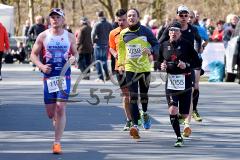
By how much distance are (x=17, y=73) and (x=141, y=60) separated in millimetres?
19685

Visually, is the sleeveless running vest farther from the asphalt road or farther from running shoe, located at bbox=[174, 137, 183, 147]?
running shoe, located at bbox=[174, 137, 183, 147]

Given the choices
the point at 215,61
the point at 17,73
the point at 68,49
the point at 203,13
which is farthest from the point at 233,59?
the point at 203,13

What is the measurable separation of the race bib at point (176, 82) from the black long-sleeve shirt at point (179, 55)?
75 millimetres

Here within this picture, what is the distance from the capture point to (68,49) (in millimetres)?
13484

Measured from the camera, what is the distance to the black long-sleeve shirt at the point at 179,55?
14188mm

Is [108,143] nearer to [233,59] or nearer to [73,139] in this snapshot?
[73,139]

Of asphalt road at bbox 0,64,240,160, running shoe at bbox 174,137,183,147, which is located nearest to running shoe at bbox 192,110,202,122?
asphalt road at bbox 0,64,240,160

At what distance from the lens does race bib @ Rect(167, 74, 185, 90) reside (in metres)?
14.2

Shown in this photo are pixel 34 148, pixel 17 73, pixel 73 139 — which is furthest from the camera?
pixel 17 73

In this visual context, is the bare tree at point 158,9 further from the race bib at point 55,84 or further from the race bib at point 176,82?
the race bib at point 55,84

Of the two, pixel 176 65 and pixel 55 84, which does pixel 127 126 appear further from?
pixel 55 84

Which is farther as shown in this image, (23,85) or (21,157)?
(23,85)

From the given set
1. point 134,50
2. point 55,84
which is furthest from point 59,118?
point 134,50

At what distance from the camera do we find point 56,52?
13.4 meters
